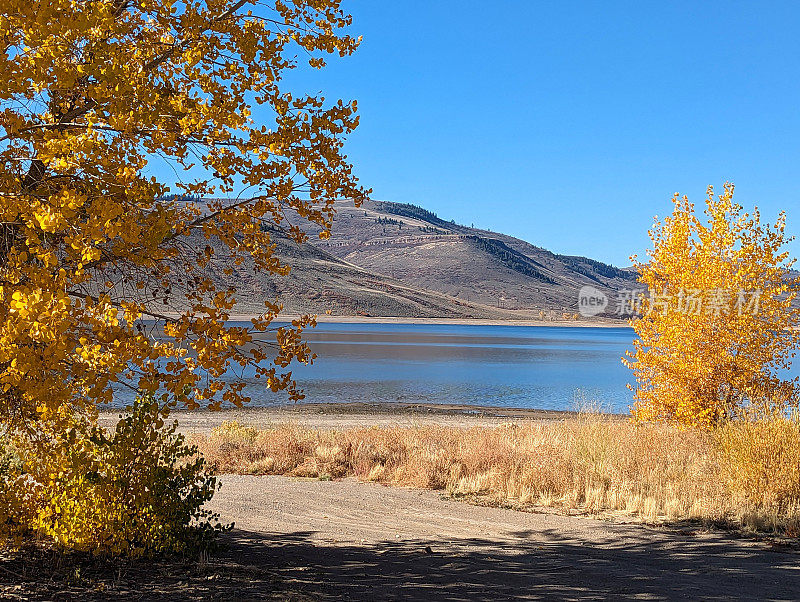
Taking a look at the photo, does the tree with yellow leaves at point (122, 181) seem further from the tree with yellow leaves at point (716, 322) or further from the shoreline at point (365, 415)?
the shoreline at point (365, 415)

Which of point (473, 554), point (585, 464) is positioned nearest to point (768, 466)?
point (585, 464)

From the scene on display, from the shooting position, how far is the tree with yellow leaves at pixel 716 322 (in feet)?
44.7

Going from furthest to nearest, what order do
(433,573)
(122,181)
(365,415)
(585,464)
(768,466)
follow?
(365,415) → (585,464) → (768,466) → (433,573) → (122,181)

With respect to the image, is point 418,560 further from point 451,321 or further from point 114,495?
point 451,321

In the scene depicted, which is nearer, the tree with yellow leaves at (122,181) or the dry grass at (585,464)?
the tree with yellow leaves at (122,181)

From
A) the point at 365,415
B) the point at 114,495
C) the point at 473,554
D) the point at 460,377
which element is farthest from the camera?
the point at 460,377

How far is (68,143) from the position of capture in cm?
383

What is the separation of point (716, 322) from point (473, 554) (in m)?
8.66

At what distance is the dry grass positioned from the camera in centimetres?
933

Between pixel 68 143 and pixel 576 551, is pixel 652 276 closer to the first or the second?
pixel 576 551

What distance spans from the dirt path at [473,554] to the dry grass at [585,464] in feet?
2.54

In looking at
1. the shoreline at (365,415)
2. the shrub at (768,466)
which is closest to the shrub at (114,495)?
the shrub at (768,466)

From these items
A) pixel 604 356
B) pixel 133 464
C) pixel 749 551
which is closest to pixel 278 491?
pixel 133 464

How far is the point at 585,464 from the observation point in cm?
1095
